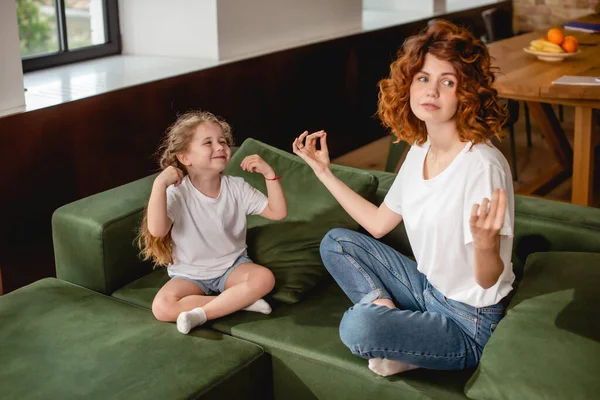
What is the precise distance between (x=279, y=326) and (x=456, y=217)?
2.02ft

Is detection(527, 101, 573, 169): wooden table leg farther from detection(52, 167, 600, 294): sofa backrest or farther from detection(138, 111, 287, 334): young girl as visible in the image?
detection(138, 111, 287, 334): young girl

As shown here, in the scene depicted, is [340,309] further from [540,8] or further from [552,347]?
[540,8]

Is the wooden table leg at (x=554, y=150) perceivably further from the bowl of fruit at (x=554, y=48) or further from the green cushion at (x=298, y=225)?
the green cushion at (x=298, y=225)

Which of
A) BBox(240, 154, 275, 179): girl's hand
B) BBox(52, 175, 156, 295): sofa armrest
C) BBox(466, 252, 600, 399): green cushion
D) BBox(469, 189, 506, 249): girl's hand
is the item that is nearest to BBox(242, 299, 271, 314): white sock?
BBox(240, 154, 275, 179): girl's hand

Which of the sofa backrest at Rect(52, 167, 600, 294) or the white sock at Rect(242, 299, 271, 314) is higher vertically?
the sofa backrest at Rect(52, 167, 600, 294)

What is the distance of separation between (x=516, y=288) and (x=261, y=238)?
835 mm

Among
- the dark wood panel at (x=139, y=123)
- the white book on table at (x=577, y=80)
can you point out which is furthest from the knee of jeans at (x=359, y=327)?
the white book on table at (x=577, y=80)

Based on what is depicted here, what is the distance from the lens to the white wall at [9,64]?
3.17m

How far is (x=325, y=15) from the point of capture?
16.4 ft

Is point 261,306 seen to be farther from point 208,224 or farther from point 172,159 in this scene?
point 172,159

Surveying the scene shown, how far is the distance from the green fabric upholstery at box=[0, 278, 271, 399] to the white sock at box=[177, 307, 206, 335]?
0.07 ft

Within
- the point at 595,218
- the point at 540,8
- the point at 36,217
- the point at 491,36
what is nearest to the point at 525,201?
the point at 595,218

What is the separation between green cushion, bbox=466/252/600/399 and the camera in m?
1.90

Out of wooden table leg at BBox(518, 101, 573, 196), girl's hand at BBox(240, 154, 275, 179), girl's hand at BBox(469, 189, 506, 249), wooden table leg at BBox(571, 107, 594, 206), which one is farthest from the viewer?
wooden table leg at BBox(518, 101, 573, 196)
